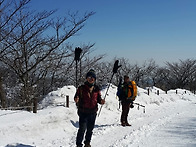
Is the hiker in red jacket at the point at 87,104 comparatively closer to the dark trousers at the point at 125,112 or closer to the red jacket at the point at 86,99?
the red jacket at the point at 86,99

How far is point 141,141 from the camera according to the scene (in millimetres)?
5453

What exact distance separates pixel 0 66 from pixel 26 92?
216 cm

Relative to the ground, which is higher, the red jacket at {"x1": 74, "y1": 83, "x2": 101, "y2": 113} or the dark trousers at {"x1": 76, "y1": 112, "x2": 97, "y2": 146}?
the red jacket at {"x1": 74, "y1": 83, "x2": 101, "y2": 113}

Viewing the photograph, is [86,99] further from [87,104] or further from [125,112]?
[125,112]

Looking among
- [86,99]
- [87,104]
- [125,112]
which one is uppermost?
[86,99]

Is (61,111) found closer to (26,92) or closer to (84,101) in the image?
(84,101)

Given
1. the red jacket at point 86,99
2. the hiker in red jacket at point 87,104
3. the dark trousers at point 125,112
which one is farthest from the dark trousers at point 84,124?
the dark trousers at point 125,112

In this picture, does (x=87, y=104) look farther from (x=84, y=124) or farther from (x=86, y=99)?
(x=84, y=124)

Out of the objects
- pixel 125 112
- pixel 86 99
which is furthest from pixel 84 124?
pixel 125 112

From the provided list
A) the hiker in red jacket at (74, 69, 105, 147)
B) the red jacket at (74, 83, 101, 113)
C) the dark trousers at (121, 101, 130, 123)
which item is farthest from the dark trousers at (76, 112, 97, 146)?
the dark trousers at (121, 101, 130, 123)

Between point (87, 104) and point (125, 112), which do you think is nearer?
point (87, 104)

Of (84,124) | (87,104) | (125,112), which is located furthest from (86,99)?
(125,112)

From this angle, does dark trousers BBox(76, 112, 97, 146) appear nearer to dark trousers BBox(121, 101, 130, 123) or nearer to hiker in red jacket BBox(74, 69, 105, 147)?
hiker in red jacket BBox(74, 69, 105, 147)

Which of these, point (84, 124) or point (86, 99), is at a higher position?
point (86, 99)
